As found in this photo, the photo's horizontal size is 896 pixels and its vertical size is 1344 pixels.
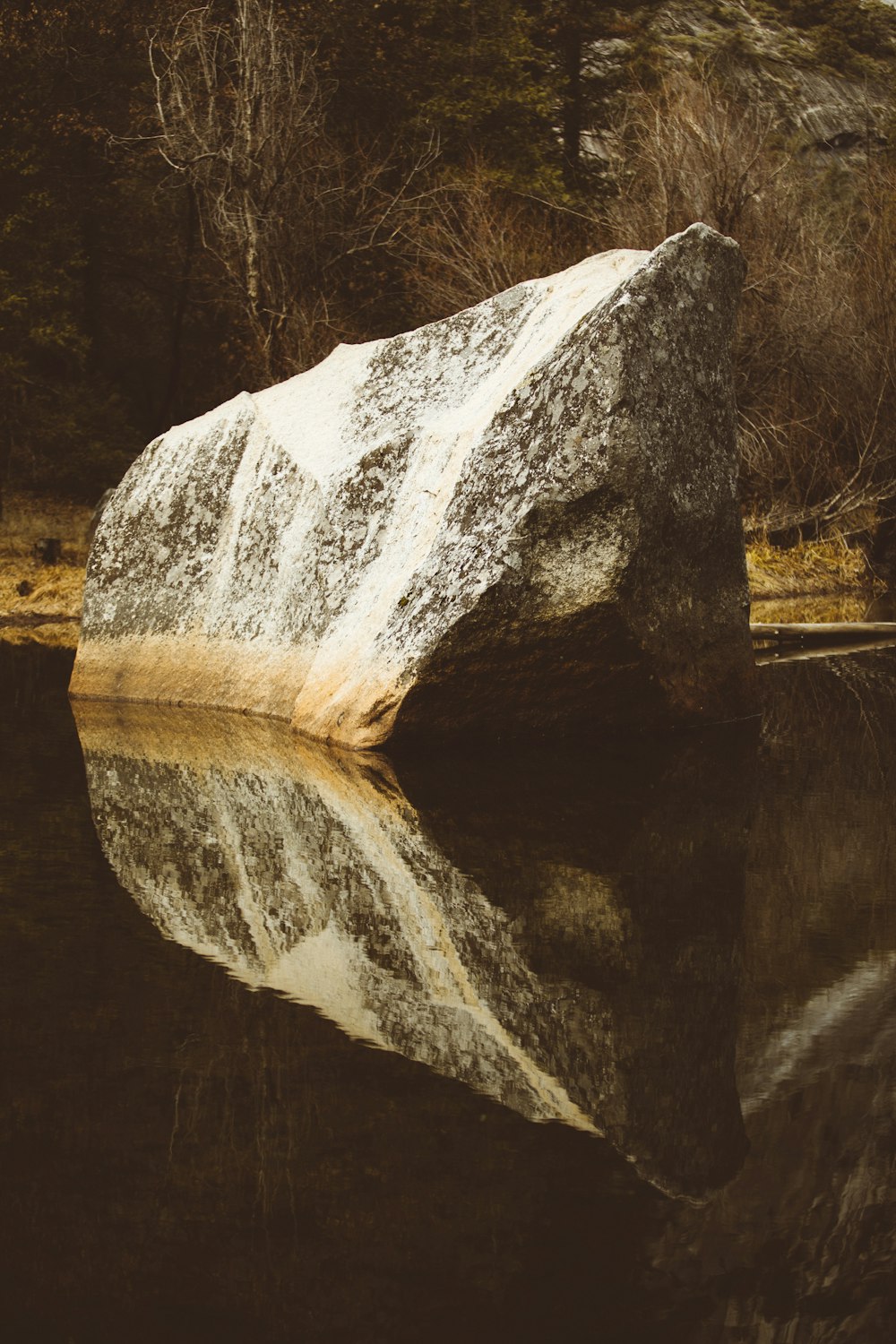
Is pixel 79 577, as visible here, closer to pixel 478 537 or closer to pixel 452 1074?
pixel 478 537

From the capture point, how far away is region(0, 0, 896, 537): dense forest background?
16625 mm

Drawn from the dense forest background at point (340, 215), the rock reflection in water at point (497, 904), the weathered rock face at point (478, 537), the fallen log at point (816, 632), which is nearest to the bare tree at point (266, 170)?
A: the dense forest background at point (340, 215)

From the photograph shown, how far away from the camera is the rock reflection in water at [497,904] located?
2762 millimetres

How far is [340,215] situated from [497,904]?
16.5 m

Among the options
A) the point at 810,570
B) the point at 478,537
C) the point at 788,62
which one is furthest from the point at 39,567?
the point at 788,62

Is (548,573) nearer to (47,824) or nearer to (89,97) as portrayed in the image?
(47,824)

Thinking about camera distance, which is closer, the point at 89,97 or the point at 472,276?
the point at 472,276

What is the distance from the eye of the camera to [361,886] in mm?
4211

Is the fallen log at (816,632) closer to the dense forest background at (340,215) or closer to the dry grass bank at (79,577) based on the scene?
the dry grass bank at (79,577)

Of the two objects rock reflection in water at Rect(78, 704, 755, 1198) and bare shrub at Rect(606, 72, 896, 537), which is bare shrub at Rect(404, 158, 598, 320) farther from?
rock reflection in water at Rect(78, 704, 755, 1198)

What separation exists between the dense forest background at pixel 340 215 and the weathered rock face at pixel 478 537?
8.59 m

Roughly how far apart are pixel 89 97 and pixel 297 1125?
1924 centimetres

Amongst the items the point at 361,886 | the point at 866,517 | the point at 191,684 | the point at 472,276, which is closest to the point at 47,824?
the point at 361,886

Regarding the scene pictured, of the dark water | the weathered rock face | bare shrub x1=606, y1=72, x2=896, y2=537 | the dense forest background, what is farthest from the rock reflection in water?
the dense forest background
